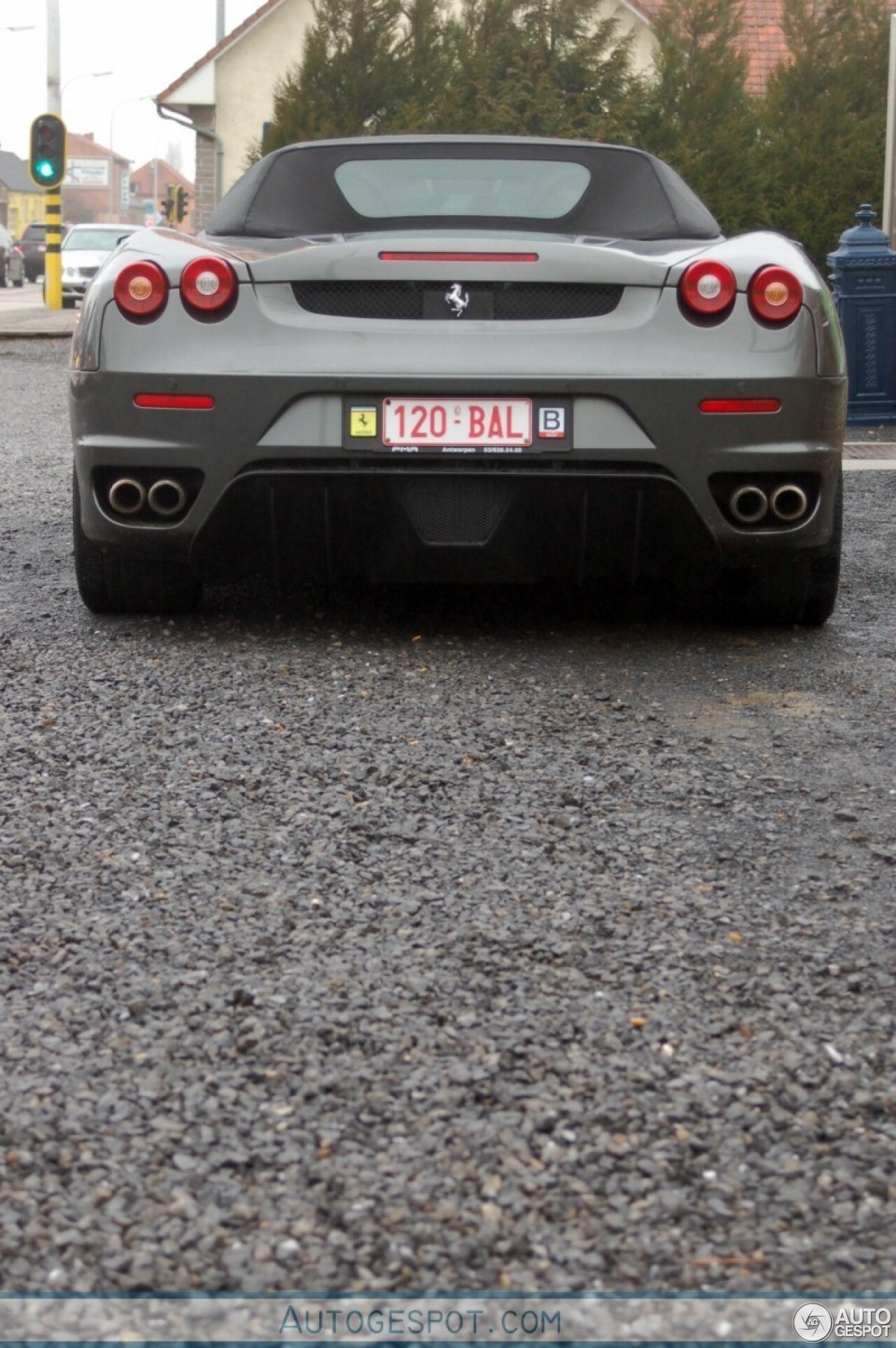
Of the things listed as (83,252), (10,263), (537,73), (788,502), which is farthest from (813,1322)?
(10,263)

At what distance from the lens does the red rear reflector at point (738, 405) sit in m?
4.38

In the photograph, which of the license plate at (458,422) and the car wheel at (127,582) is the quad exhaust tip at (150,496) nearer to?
the car wheel at (127,582)

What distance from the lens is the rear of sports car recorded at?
4.35 m

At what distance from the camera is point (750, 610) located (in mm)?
5039

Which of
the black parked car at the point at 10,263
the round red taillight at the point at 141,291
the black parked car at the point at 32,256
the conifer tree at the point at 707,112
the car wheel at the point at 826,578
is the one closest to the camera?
the round red taillight at the point at 141,291

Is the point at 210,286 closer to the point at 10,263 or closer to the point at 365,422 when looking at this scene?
the point at 365,422

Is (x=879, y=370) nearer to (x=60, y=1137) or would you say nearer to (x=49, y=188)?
(x=60, y=1137)

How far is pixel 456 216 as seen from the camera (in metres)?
4.89

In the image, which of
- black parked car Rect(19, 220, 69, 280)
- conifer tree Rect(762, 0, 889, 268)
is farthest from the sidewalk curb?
black parked car Rect(19, 220, 69, 280)

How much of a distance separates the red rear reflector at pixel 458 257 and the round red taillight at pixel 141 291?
1.74ft

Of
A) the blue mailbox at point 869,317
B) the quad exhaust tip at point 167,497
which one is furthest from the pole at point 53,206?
the quad exhaust tip at point 167,497

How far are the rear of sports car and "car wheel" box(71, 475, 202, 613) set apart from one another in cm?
27

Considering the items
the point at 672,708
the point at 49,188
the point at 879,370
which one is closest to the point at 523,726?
the point at 672,708

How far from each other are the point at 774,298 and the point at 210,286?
4.30ft
